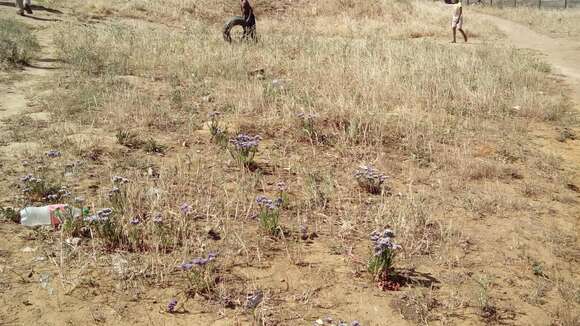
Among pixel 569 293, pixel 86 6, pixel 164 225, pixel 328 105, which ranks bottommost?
pixel 569 293

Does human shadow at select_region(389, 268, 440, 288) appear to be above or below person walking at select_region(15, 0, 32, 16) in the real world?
below

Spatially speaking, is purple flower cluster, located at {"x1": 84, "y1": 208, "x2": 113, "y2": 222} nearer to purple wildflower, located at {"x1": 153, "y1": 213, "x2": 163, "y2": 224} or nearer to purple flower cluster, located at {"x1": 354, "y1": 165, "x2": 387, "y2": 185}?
purple wildflower, located at {"x1": 153, "y1": 213, "x2": 163, "y2": 224}

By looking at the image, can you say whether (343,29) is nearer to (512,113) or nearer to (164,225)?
(512,113)

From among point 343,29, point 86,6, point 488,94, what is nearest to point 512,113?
point 488,94

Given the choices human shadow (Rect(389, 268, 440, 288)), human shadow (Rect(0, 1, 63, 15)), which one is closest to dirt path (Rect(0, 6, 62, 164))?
human shadow (Rect(389, 268, 440, 288))

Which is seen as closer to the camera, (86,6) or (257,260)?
(257,260)

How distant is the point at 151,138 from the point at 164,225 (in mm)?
2143

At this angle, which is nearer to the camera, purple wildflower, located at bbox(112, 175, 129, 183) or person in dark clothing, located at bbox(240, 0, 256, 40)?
purple wildflower, located at bbox(112, 175, 129, 183)

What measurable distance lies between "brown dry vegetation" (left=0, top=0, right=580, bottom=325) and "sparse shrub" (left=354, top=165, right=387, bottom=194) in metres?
0.15

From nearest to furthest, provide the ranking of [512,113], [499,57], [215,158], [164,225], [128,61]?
[164,225]
[215,158]
[512,113]
[128,61]
[499,57]

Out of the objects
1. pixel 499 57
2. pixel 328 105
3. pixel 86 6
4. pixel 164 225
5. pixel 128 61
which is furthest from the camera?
pixel 86 6

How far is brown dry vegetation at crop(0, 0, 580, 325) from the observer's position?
324 cm

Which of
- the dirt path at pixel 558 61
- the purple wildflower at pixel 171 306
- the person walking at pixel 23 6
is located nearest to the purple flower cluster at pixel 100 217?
the purple wildflower at pixel 171 306

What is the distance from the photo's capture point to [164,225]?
3908 mm
